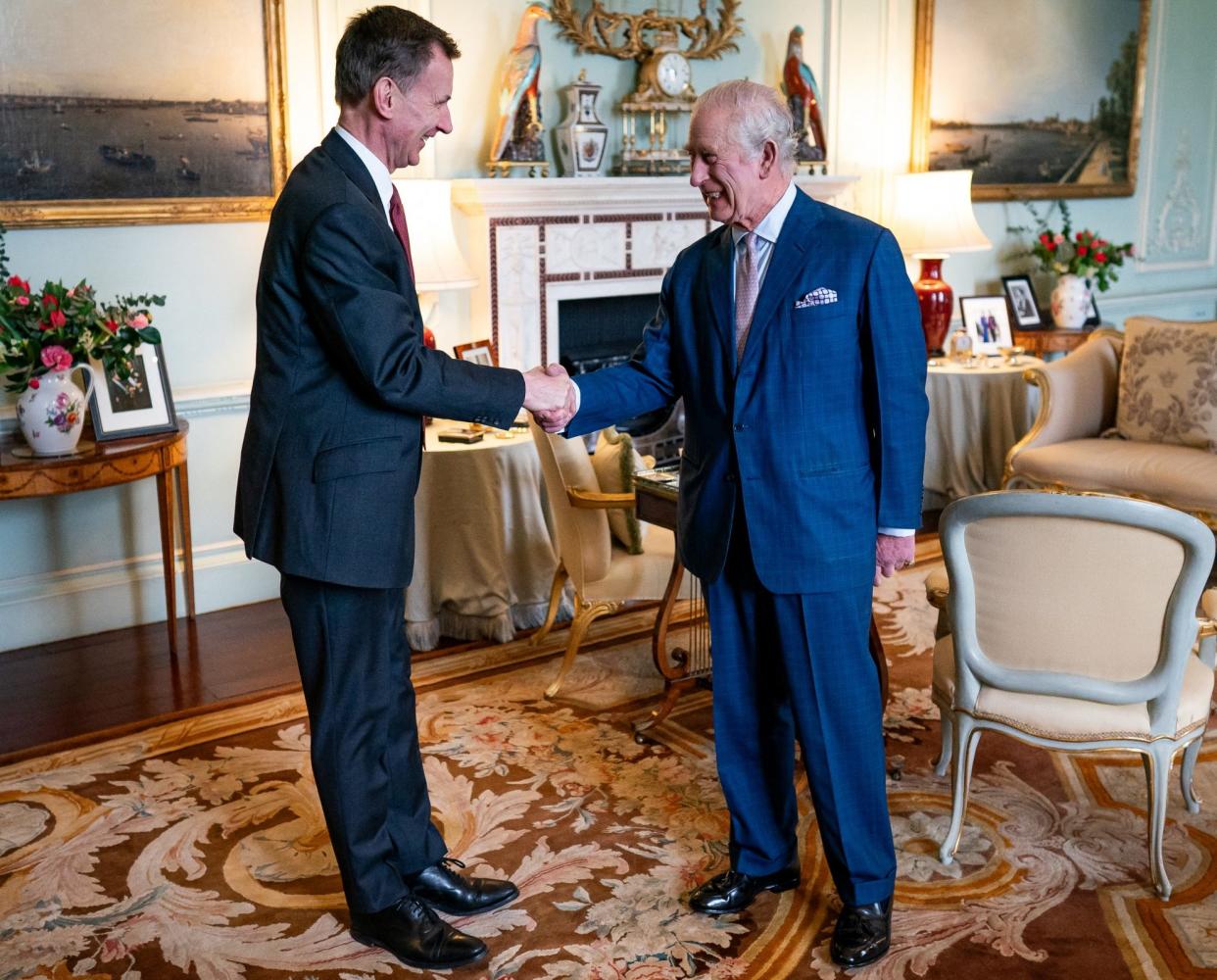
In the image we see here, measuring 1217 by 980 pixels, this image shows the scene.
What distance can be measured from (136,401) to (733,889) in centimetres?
283

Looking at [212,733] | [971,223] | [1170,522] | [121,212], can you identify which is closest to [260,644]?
[212,733]

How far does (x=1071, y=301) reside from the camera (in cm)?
734

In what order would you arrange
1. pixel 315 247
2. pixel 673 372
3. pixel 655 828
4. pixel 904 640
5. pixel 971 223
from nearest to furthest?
pixel 315 247 < pixel 673 372 < pixel 655 828 < pixel 904 640 < pixel 971 223

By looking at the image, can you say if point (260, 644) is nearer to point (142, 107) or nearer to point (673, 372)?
point (142, 107)

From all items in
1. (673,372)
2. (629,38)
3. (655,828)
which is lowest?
(655,828)

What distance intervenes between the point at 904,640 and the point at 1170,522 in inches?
80.4

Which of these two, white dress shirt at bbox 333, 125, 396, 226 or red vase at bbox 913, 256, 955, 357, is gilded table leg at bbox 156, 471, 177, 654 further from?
red vase at bbox 913, 256, 955, 357

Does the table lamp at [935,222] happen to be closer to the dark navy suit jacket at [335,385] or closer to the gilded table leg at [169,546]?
the gilded table leg at [169,546]

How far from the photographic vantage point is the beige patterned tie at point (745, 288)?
2.58 m

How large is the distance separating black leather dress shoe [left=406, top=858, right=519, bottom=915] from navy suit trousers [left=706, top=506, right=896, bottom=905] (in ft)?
1.92

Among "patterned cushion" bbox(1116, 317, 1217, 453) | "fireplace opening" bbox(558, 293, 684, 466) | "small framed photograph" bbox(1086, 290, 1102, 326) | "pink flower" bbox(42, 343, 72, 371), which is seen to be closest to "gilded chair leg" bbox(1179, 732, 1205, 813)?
"patterned cushion" bbox(1116, 317, 1217, 453)

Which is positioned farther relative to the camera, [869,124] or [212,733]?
[869,124]

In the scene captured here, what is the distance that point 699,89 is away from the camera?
620 centimetres

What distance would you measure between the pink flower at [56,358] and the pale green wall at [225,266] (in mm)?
481
